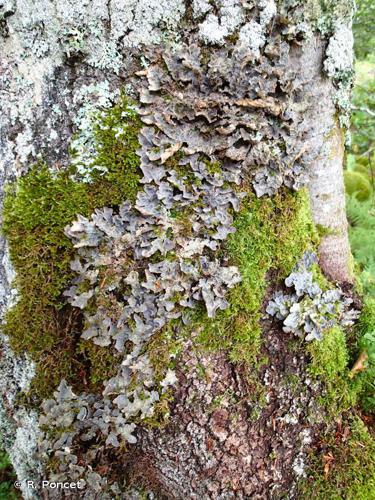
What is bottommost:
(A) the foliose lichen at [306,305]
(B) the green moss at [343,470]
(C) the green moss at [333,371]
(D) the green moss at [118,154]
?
(B) the green moss at [343,470]

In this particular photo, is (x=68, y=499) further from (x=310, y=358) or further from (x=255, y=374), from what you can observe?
(x=310, y=358)

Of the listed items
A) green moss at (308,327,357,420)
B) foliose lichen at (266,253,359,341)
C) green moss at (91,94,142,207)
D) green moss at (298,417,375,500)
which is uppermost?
green moss at (91,94,142,207)

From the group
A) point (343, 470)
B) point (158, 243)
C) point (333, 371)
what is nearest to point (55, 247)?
point (158, 243)

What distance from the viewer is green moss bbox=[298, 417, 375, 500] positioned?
75.2 inches

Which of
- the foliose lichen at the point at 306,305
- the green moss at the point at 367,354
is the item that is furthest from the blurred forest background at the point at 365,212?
the foliose lichen at the point at 306,305

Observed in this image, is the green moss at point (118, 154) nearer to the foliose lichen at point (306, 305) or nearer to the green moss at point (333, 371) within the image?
the foliose lichen at point (306, 305)

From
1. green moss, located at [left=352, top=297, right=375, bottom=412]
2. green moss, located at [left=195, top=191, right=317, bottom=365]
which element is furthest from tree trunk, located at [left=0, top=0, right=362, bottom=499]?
green moss, located at [left=352, top=297, right=375, bottom=412]

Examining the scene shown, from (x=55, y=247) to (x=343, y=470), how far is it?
5.41ft

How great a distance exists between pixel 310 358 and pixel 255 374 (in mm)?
289

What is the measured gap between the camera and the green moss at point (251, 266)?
185cm

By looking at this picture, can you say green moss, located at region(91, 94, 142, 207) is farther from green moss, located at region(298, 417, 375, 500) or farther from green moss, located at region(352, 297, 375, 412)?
green moss, located at region(298, 417, 375, 500)

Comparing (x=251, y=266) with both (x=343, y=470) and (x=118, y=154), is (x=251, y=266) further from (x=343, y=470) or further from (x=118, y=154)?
(x=343, y=470)

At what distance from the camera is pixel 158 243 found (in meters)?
1.73

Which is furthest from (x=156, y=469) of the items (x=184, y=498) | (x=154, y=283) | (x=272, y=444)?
(x=154, y=283)
